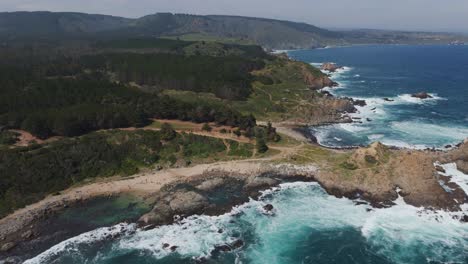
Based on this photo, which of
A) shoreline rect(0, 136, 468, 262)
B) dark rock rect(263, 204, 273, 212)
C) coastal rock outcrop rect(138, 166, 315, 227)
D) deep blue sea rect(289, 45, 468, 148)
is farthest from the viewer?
deep blue sea rect(289, 45, 468, 148)

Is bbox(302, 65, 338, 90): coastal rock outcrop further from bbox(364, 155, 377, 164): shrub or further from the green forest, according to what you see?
bbox(364, 155, 377, 164): shrub

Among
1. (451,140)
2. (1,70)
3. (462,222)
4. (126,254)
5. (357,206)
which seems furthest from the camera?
(1,70)

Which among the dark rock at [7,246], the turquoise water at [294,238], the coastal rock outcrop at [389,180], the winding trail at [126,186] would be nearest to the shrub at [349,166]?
the coastal rock outcrop at [389,180]

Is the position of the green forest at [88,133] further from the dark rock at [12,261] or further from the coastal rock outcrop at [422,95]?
the coastal rock outcrop at [422,95]

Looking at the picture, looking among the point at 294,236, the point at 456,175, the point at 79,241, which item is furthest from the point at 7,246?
the point at 456,175

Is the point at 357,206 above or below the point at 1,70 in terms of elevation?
below

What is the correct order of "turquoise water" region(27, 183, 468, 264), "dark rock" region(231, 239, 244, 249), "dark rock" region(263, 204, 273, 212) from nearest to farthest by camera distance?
"turquoise water" region(27, 183, 468, 264) → "dark rock" region(231, 239, 244, 249) → "dark rock" region(263, 204, 273, 212)

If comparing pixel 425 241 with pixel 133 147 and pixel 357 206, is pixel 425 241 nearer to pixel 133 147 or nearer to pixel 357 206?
pixel 357 206

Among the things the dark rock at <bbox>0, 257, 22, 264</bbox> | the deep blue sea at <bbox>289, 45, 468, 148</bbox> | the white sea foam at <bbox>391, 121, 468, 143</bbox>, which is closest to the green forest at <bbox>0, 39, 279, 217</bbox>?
the dark rock at <bbox>0, 257, 22, 264</bbox>

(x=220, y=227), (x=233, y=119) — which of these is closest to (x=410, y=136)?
(x=233, y=119)
